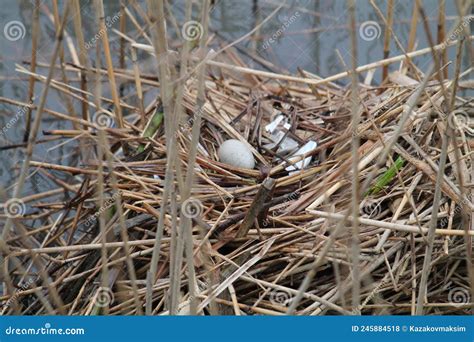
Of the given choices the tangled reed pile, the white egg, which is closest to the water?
the tangled reed pile

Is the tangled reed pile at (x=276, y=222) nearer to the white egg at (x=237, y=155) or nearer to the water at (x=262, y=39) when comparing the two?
the white egg at (x=237, y=155)

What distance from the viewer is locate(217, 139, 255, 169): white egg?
244cm

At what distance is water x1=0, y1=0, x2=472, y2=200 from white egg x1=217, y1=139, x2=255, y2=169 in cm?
79

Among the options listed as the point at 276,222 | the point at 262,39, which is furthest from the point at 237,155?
the point at 262,39

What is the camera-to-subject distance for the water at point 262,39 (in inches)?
128

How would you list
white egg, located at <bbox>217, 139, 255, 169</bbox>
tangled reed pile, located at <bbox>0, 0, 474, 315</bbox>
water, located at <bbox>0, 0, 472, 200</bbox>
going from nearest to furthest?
1. tangled reed pile, located at <bbox>0, 0, 474, 315</bbox>
2. white egg, located at <bbox>217, 139, 255, 169</bbox>
3. water, located at <bbox>0, 0, 472, 200</bbox>

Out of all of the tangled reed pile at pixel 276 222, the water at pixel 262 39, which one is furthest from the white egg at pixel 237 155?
the water at pixel 262 39

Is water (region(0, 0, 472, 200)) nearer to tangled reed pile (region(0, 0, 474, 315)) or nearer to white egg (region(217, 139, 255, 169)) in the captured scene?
tangled reed pile (region(0, 0, 474, 315))

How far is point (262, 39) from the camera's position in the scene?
354cm

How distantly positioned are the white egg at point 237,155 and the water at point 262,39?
79 cm

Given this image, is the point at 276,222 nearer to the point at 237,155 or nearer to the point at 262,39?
the point at 237,155

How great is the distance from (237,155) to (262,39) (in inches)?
47.7

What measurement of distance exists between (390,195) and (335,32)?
4.83 ft

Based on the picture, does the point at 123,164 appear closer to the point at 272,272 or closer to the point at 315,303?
the point at 272,272
